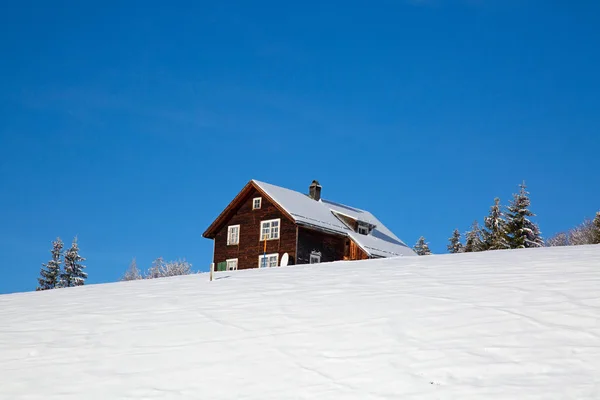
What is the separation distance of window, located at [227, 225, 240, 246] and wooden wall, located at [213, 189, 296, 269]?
0.82 ft

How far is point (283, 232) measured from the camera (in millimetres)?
39094

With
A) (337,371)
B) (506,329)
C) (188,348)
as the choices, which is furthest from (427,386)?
(188,348)

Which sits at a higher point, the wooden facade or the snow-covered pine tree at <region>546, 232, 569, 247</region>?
the snow-covered pine tree at <region>546, 232, 569, 247</region>

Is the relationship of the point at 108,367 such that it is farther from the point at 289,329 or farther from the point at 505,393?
the point at 505,393

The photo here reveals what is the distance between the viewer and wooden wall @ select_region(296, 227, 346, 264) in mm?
38469

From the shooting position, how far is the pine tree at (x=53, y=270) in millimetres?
58219

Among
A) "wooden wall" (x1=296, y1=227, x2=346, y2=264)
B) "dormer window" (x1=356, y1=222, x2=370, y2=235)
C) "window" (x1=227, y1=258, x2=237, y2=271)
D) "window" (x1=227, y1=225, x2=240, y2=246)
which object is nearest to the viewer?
"wooden wall" (x1=296, y1=227, x2=346, y2=264)

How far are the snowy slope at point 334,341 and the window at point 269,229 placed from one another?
26.0 m

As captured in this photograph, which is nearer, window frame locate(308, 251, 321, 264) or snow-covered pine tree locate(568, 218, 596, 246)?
window frame locate(308, 251, 321, 264)

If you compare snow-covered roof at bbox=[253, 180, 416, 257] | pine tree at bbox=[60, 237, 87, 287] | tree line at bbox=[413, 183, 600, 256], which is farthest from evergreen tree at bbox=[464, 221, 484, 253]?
pine tree at bbox=[60, 237, 87, 287]

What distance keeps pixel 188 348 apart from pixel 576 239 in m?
77.6

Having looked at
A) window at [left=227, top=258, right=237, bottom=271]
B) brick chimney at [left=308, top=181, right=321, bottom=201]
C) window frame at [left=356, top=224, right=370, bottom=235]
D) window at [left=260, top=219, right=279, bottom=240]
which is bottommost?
window at [left=227, top=258, right=237, bottom=271]

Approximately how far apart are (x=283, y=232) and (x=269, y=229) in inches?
46.3

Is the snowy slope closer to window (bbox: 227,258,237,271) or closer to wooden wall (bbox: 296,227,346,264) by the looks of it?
wooden wall (bbox: 296,227,346,264)
